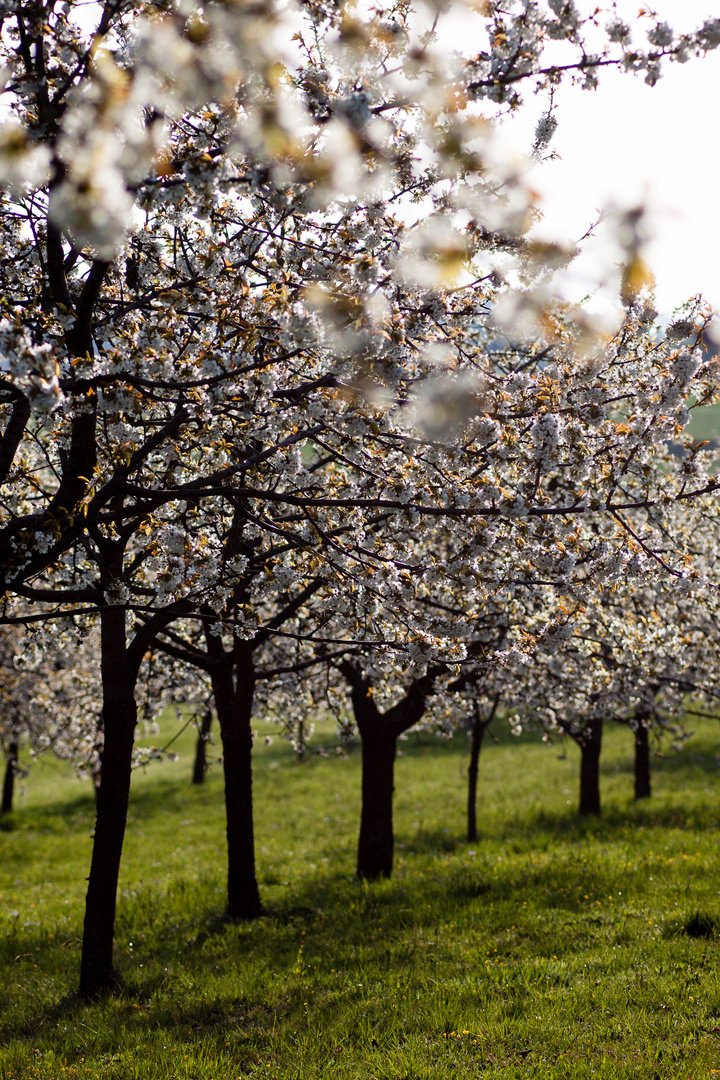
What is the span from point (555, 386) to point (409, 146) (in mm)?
2209

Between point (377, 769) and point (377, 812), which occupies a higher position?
point (377, 769)

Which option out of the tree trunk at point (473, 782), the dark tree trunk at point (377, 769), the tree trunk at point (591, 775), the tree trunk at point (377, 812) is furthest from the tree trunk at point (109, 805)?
the tree trunk at point (591, 775)

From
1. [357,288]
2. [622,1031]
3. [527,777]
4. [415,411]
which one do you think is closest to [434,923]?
[622,1031]

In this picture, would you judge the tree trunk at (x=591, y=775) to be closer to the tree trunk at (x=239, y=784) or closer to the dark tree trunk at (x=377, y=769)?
the dark tree trunk at (x=377, y=769)

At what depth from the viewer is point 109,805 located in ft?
29.1

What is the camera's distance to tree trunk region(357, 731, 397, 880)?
13258 millimetres

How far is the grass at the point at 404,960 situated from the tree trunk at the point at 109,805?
45 centimetres

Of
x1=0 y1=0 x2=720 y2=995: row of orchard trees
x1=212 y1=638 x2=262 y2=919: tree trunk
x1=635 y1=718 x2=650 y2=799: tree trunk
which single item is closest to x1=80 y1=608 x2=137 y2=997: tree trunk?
x1=0 y1=0 x2=720 y2=995: row of orchard trees


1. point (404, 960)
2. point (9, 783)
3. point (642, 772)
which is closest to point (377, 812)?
point (404, 960)

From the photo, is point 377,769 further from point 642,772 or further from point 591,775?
point 642,772

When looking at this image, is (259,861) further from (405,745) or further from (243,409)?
(405,745)

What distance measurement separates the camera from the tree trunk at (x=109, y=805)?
871 cm

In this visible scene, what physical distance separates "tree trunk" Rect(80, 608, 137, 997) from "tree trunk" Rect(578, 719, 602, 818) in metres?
12.2

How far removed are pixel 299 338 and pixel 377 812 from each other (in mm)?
9898
